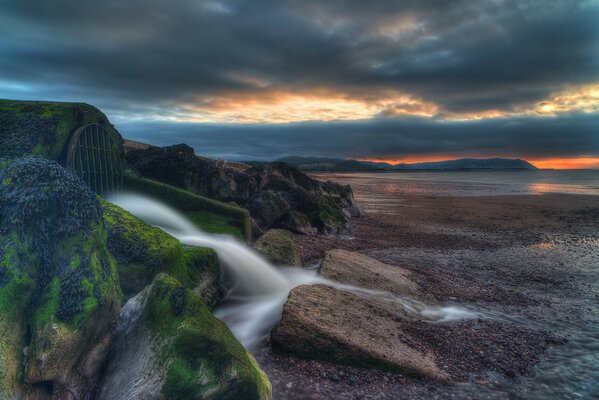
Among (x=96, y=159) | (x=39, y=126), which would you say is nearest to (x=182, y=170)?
(x=96, y=159)

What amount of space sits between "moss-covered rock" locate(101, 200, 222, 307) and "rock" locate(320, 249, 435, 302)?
11.7 ft

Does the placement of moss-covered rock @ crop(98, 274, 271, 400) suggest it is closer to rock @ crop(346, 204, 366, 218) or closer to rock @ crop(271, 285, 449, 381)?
rock @ crop(271, 285, 449, 381)

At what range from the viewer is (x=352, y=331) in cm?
644

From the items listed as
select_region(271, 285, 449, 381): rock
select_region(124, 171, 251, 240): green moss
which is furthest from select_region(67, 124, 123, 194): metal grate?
select_region(271, 285, 449, 381): rock

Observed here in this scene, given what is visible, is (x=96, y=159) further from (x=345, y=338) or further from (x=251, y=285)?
(x=345, y=338)

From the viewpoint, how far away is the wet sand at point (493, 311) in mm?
5535

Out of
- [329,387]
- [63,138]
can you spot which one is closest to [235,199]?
[63,138]

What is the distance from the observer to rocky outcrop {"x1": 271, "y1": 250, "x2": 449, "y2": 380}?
586 cm

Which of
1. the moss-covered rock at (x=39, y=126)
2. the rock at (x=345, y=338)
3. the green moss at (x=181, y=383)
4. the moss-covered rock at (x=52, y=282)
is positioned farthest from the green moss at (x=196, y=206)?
the green moss at (x=181, y=383)

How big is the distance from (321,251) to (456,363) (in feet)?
26.9

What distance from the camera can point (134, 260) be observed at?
633 cm

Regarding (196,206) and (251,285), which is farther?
(196,206)

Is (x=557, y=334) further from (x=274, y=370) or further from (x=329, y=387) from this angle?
(x=274, y=370)

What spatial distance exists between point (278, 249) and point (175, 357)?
301 inches
